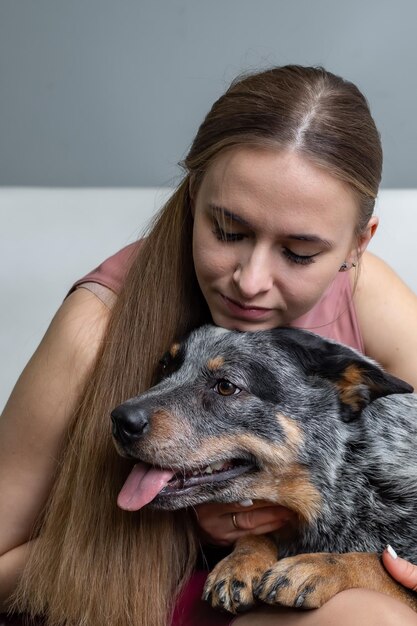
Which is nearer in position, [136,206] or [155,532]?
[155,532]

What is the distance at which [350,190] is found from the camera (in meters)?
2.09

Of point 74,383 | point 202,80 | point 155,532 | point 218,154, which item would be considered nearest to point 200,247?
point 218,154

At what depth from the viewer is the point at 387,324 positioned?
8.42ft

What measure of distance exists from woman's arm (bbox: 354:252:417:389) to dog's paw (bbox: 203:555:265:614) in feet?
2.34

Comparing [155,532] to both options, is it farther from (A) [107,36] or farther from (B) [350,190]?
(A) [107,36]

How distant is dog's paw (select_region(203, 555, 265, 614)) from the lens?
2014 mm

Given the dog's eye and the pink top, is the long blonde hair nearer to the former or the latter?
the pink top

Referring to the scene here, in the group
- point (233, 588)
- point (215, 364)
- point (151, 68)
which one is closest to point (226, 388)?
point (215, 364)

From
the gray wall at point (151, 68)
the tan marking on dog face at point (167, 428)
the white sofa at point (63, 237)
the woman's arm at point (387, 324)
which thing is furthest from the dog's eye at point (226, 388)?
the gray wall at point (151, 68)

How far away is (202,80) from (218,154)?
193 centimetres

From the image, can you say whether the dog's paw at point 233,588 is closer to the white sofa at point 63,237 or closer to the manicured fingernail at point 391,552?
the manicured fingernail at point 391,552

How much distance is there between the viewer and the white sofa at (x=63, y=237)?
3.56 m

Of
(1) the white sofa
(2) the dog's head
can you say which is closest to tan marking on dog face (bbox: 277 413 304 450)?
(2) the dog's head

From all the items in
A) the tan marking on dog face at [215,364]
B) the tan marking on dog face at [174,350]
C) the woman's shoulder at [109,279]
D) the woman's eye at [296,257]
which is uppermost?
the woman's eye at [296,257]
